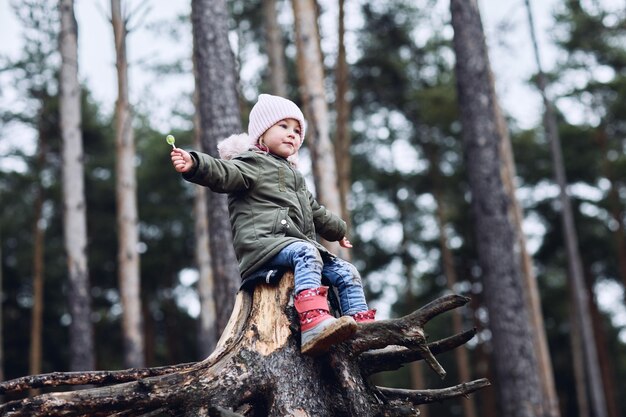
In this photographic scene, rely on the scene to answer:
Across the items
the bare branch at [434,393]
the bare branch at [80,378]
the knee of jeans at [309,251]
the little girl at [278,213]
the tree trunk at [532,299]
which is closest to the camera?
the bare branch at [80,378]

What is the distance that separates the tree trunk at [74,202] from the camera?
11.3m

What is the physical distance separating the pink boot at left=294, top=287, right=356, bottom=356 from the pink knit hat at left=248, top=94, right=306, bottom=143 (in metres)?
0.94

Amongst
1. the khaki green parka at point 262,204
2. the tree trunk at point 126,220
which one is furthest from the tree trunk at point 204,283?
the khaki green parka at point 262,204

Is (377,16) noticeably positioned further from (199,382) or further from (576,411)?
(199,382)

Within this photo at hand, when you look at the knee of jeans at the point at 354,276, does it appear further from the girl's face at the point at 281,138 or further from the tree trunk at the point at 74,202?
the tree trunk at the point at 74,202

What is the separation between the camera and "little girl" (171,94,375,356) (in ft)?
10.3

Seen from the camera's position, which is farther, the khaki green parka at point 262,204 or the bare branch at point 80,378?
the khaki green parka at point 262,204

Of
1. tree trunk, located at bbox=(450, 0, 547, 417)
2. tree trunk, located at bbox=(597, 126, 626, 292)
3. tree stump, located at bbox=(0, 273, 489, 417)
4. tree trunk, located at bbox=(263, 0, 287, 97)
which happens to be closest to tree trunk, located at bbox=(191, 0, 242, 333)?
tree trunk, located at bbox=(450, 0, 547, 417)

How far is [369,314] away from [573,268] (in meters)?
12.8

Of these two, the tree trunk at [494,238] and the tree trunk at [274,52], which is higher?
the tree trunk at [274,52]

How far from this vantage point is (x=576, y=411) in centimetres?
2127

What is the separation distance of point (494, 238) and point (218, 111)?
11.9 feet

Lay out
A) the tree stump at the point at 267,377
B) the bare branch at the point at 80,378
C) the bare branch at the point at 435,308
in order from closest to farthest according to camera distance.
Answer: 1. the bare branch at the point at 80,378
2. the tree stump at the point at 267,377
3. the bare branch at the point at 435,308

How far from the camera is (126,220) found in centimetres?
1329
